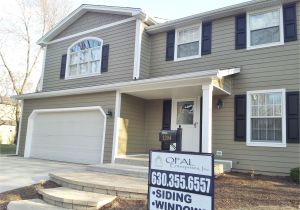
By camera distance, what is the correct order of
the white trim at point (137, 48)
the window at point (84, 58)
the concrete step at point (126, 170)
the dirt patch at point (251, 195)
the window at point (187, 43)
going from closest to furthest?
the dirt patch at point (251, 195) → the concrete step at point (126, 170) → the window at point (187, 43) → the white trim at point (137, 48) → the window at point (84, 58)

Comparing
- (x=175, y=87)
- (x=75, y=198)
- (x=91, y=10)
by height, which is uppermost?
(x=91, y=10)

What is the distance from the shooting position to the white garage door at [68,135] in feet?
33.0

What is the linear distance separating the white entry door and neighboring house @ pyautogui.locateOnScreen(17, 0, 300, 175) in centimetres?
3

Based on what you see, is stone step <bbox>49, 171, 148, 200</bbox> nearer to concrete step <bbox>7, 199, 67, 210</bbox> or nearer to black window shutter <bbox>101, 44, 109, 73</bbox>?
concrete step <bbox>7, 199, 67, 210</bbox>

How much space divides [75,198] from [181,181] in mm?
2825

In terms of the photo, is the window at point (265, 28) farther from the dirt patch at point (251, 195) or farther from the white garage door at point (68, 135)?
the white garage door at point (68, 135)

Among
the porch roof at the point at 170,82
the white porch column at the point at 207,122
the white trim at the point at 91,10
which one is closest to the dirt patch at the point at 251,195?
the white porch column at the point at 207,122

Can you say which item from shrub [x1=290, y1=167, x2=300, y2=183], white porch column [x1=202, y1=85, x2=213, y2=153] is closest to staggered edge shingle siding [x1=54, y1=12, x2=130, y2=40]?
white porch column [x1=202, y1=85, x2=213, y2=153]

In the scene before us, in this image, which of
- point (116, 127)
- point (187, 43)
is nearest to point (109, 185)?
point (116, 127)

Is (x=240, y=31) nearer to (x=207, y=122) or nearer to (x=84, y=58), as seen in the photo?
(x=207, y=122)

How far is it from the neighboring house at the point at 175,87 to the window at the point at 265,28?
0.09ft

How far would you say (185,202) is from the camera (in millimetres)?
3047

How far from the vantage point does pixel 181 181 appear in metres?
3.14

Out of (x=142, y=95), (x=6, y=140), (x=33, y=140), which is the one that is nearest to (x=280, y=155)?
(x=142, y=95)
